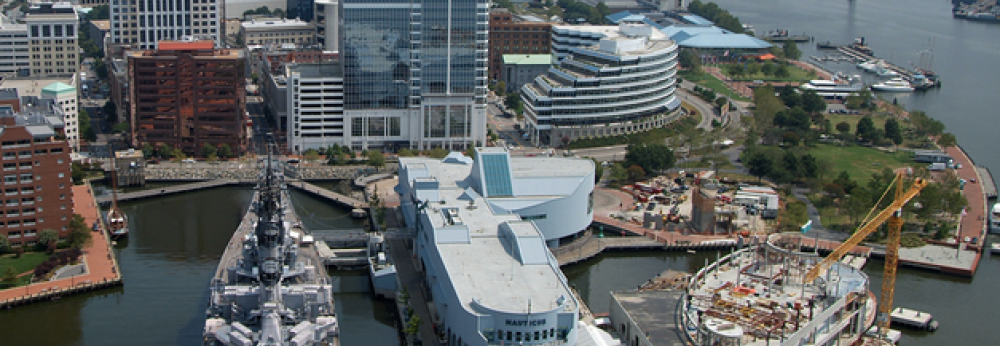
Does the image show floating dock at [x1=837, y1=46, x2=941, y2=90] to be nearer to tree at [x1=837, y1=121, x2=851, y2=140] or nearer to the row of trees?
the row of trees

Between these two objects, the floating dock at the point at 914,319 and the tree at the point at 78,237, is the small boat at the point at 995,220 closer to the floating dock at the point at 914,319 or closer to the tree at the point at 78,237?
the floating dock at the point at 914,319

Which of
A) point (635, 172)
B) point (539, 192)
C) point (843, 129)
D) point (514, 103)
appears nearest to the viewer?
point (539, 192)

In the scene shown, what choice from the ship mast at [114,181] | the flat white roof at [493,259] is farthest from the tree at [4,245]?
the flat white roof at [493,259]

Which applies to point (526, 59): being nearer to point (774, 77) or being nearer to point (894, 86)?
point (774, 77)

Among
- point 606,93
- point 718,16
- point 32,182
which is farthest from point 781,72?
point 32,182

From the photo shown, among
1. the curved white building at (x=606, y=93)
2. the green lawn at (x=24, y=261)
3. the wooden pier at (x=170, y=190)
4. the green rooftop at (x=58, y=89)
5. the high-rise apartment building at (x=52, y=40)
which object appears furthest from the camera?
the high-rise apartment building at (x=52, y=40)

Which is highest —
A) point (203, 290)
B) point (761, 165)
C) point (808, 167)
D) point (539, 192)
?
point (539, 192)

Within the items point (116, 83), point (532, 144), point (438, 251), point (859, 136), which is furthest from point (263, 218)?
point (859, 136)
